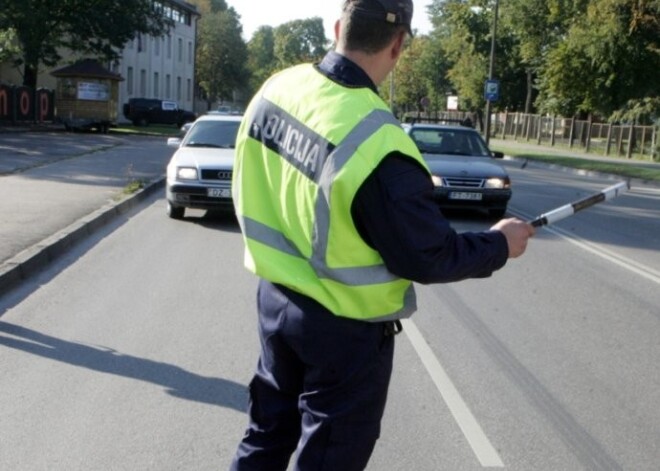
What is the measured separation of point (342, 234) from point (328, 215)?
0.21 feet

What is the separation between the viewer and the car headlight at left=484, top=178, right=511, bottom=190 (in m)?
14.9

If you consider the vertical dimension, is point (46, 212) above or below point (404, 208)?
below

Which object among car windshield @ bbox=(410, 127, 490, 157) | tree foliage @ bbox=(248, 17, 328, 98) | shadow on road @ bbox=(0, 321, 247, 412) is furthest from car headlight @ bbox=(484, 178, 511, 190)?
tree foliage @ bbox=(248, 17, 328, 98)

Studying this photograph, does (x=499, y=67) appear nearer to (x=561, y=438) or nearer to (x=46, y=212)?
(x=46, y=212)

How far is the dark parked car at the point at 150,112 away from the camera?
2275 inches

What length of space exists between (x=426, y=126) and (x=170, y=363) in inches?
452

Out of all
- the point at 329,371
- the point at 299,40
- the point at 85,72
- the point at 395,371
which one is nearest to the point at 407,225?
the point at 329,371

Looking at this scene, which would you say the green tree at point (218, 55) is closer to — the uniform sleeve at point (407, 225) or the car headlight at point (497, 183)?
the car headlight at point (497, 183)

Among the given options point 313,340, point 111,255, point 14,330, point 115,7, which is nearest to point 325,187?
point 313,340

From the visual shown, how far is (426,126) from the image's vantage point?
16.9m

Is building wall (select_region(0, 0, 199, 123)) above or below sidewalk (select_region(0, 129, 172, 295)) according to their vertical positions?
above

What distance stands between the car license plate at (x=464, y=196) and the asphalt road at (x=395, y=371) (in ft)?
13.1

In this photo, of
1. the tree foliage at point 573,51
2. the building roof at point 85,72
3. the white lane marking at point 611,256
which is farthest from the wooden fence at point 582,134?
the white lane marking at point 611,256

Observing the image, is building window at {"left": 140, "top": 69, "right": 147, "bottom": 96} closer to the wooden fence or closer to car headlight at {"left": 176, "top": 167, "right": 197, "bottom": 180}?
the wooden fence
